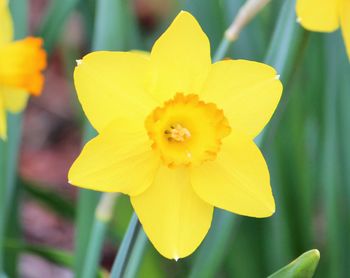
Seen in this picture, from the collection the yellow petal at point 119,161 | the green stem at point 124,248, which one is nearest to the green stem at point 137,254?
the green stem at point 124,248

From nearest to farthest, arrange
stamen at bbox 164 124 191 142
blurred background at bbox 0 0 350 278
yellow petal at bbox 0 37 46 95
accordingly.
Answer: stamen at bbox 164 124 191 142
yellow petal at bbox 0 37 46 95
blurred background at bbox 0 0 350 278

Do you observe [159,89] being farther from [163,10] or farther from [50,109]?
[163,10]

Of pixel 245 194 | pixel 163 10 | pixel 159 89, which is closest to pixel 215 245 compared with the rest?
pixel 245 194

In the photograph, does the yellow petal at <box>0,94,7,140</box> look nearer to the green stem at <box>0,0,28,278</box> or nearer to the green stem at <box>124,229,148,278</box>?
the green stem at <box>0,0,28,278</box>

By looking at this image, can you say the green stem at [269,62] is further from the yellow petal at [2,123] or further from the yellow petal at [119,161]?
the yellow petal at [2,123]

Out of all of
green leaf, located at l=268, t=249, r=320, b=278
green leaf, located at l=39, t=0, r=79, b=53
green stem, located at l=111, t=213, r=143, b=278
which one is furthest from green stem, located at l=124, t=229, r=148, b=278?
green leaf, located at l=39, t=0, r=79, b=53

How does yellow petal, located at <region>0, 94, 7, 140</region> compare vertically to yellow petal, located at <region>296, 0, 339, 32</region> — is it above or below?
below
